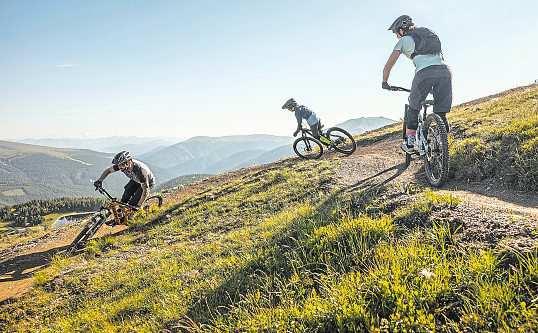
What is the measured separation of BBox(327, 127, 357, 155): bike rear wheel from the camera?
62.0 feet

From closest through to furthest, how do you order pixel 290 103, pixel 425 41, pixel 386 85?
1. pixel 425 41
2. pixel 386 85
3. pixel 290 103

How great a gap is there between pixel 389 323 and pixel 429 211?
9.32 feet

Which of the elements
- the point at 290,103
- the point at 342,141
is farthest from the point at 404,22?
the point at 342,141

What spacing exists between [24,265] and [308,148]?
14330mm

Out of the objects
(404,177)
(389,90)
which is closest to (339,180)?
(404,177)

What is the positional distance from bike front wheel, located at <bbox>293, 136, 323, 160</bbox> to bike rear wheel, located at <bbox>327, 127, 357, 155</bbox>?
0.81m

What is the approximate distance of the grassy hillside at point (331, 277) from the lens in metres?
3.62

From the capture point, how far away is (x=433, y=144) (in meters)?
8.88

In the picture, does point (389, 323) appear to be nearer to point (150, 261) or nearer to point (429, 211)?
point (429, 211)

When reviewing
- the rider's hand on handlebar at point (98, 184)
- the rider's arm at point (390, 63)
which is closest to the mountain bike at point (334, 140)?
the rider's arm at point (390, 63)

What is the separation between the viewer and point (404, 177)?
10.2m

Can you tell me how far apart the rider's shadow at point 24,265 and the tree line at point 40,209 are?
169922 millimetres

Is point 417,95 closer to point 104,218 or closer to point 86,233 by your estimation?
point 104,218

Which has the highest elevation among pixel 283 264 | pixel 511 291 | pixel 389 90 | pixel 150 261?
pixel 389 90
